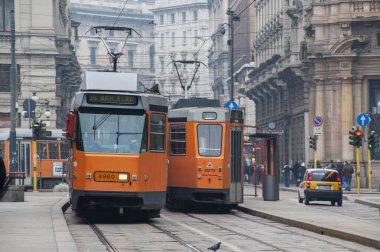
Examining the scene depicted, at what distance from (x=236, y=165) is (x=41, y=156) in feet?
76.3

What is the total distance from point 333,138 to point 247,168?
19346 mm

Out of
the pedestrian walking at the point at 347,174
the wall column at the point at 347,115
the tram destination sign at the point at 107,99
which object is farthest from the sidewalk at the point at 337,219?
the wall column at the point at 347,115

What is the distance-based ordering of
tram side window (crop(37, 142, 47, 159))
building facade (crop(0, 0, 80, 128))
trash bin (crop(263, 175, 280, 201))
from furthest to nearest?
building facade (crop(0, 0, 80, 128)) → tram side window (crop(37, 142, 47, 159)) → trash bin (crop(263, 175, 280, 201))

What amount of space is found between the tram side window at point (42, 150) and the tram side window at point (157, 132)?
28.6 m

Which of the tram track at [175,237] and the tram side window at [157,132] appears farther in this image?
the tram side window at [157,132]

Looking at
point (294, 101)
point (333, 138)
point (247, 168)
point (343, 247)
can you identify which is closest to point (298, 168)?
point (333, 138)

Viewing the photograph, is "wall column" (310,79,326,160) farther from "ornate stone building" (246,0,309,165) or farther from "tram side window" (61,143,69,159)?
"tram side window" (61,143,69,159)

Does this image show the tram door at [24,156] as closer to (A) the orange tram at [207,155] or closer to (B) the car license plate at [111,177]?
(A) the orange tram at [207,155]

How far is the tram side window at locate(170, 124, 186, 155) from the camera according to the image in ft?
112

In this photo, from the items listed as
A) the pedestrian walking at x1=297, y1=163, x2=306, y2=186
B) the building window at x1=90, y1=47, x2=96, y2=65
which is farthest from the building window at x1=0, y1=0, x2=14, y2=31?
the building window at x1=90, y1=47, x2=96, y2=65

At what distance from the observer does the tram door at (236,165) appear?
3428 centimetres

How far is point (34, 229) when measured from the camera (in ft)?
82.3

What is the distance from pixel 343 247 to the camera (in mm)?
22219

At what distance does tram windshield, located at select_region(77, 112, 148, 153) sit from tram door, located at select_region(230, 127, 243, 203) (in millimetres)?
7146
